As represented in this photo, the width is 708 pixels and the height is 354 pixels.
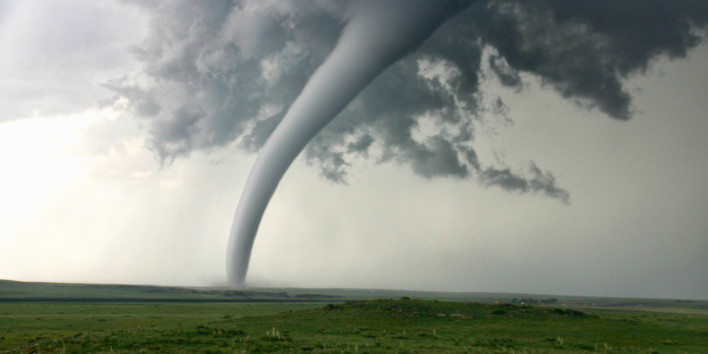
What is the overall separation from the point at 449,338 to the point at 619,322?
27590 millimetres

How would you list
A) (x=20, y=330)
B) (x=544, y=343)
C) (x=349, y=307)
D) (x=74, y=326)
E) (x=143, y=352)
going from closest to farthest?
1. (x=143, y=352)
2. (x=544, y=343)
3. (x=20, y=330)
4. (x=74, y=326)
5. (x=349, y=307)

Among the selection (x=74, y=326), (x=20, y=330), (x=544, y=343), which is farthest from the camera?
(x=74, y=326)

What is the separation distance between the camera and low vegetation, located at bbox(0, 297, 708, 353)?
119 ft

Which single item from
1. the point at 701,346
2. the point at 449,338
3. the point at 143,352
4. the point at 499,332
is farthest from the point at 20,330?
the point at 701,346

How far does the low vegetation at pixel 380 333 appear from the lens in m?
36.2

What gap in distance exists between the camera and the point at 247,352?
33156 mm

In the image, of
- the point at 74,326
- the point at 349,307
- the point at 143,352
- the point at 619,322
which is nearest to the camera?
the point at 143,352

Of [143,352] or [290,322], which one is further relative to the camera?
[290,322]

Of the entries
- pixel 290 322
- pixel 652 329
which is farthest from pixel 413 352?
pixel 652 329

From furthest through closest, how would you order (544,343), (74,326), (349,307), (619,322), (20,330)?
(349,307)
(619,322)
(74,326)
(20,330)
(544,343)

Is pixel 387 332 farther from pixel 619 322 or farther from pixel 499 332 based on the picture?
pixel 619 322

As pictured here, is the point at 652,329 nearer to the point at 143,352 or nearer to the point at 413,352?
the point at 413,352

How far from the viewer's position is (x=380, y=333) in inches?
1825

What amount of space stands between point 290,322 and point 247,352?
21549 mm
